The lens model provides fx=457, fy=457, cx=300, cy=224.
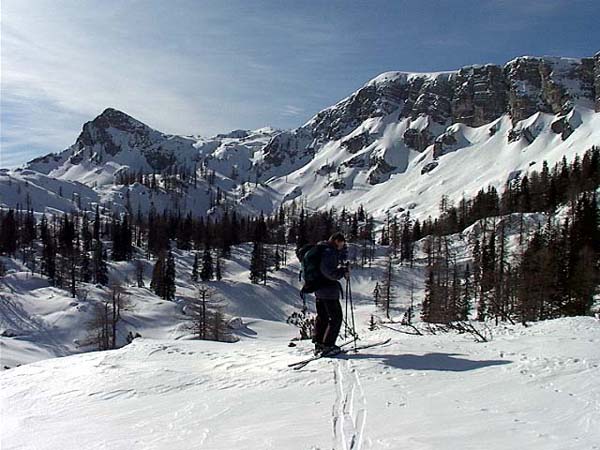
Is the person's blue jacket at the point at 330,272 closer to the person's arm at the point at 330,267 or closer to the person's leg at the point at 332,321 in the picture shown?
the person's arm at the point at 330,267

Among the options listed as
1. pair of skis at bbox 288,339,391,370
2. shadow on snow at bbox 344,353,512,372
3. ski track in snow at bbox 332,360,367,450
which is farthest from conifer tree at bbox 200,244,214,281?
ski track in snow at bbox 332,360,367,450

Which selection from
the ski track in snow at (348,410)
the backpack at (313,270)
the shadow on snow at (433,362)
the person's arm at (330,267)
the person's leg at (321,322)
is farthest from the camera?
the person's leg at (321,322)

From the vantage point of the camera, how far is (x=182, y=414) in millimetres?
6781

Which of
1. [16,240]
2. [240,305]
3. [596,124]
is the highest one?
[596,124]

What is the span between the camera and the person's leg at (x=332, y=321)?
384 inches

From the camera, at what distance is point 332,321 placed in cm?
981

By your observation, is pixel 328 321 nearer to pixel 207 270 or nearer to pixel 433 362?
pixel 433 362

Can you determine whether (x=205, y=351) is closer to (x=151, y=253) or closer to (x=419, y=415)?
(x=419, y=415)

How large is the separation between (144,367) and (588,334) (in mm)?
9779

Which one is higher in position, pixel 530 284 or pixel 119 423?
pixel 119 423

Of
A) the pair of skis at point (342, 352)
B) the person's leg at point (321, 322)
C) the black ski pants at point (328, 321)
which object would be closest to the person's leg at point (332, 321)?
the black ski pants at point (328, 321)

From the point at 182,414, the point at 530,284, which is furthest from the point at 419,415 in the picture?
the point at 530,284

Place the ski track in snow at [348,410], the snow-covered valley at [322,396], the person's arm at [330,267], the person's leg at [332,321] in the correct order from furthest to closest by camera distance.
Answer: the person's leg at [332,321]
the person's arm at [330,267]
the snow-covered valley at [322,396]
the ski track in snow at [348,410]

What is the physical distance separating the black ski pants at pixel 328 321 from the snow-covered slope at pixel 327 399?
57 cm
